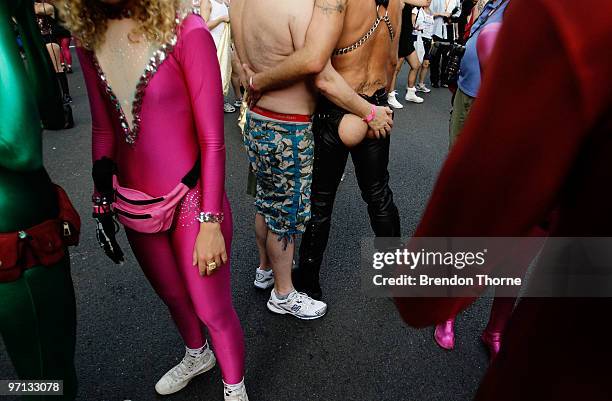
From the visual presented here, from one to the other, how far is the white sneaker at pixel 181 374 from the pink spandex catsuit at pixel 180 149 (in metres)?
0.39

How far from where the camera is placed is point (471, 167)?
528mm

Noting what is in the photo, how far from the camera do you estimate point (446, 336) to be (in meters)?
2.23

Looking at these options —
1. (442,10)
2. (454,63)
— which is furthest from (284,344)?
(442,10)

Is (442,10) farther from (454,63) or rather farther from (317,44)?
(317,44)

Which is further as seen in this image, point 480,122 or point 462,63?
point 462,63

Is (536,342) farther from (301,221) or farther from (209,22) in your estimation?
(209,22)

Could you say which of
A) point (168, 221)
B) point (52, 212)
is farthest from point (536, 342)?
point (52, 212)

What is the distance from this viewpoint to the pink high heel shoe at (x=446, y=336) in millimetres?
2215

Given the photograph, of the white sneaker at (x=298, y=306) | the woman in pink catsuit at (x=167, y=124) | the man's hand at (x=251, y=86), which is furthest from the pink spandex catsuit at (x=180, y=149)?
the white sneaker at (x=298, y=306)

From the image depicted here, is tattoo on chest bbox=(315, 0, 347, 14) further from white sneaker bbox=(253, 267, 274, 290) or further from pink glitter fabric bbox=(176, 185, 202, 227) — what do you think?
white sneaker bbox=(253, 267, 274, 290)

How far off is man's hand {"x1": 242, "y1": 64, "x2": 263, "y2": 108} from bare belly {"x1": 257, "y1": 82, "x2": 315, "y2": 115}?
0.03 metres

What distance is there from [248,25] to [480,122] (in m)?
1.68

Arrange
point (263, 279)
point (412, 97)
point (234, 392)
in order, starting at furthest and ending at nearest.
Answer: point (412, 97) < point (263, 279) < point (234, 392)

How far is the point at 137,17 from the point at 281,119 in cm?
83
